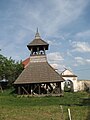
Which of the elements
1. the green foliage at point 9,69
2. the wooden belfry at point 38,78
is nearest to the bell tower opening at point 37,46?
the wooden belfry at point 38,78

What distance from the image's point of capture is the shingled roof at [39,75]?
116 ft

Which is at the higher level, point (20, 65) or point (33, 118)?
point (20, 65)

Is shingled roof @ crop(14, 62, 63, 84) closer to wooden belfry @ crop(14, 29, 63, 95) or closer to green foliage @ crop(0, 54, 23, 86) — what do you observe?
wooden belfry @ crop(14, 29, 63, 95)

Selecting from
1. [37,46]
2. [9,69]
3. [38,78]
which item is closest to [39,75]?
[38,78]

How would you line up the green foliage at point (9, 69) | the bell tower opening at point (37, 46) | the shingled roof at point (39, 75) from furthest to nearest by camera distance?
1. the green foliage at point (9, 69)
2. the bell tower opening at point (37, 46)
3. the shingled roof at point (39, 75)

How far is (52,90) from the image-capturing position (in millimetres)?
→ 36375

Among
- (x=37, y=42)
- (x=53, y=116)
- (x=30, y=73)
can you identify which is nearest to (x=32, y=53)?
(x=37, y=42)

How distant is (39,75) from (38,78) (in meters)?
0.68

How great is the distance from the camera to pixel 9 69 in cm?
5338

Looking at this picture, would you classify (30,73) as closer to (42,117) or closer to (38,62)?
(38,62)

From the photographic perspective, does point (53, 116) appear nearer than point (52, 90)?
Yes

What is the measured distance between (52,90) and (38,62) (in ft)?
16.9

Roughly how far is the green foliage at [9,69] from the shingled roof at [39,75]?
1551 centimetres

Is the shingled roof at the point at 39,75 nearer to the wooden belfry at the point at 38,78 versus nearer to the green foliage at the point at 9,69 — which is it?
the wooden belfry at the point at 38,78
